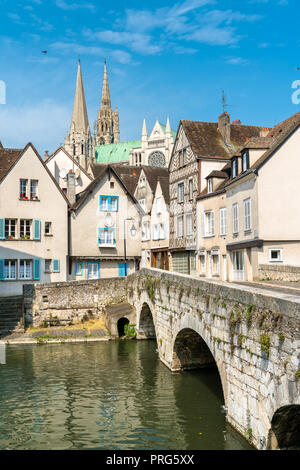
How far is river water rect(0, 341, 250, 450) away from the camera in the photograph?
10.5m

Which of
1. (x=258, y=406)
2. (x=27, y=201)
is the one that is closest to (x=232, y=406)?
(x=258, y=406)

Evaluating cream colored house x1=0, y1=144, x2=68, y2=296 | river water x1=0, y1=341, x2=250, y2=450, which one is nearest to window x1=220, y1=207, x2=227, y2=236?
river water x1=0, y1=341, x2=250, y2=450

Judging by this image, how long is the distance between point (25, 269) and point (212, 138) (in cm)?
1456

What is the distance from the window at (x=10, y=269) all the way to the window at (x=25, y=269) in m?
0.39

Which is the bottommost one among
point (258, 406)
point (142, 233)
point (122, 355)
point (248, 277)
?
point (122, 355)

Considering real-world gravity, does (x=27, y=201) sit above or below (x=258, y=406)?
above

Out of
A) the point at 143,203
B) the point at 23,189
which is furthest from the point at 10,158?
the point at 143,203

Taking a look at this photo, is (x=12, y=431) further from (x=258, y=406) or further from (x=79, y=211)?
(x=79, y=211)

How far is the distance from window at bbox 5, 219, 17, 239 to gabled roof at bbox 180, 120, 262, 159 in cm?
1224

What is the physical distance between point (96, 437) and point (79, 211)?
21.6 m

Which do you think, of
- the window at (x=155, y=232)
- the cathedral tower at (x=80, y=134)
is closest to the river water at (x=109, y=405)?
the window at (x=155, y=232)

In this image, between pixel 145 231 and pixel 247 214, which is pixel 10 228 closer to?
pixel 145 231

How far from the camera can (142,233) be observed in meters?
36.1

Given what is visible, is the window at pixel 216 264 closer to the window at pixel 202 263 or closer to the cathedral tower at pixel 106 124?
the window at pixel 202 263
